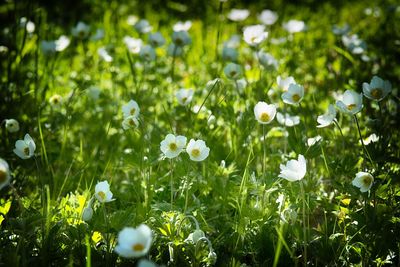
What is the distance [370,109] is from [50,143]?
1594 millimetres

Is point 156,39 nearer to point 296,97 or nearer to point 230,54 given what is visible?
point 230,54

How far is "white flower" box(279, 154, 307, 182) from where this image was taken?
1.46 meters

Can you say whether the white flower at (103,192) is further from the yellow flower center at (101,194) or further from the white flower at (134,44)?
the white flower at (134,44)

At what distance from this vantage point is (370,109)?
97.7 inches

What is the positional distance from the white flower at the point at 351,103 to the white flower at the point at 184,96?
741mm

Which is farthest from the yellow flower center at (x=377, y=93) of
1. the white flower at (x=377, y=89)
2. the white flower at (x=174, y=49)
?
the white flower at (x=174, y=49)

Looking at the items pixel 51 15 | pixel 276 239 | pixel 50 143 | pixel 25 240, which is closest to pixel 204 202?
pixel 276 239

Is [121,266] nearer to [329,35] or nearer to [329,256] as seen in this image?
[329,256]

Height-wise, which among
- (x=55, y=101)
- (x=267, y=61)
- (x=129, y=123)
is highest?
(x=129, y=123)

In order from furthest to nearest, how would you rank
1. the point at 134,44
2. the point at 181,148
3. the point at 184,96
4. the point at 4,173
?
the point at 134,44 < the point at 184,96 < the point at 181,148 < the point at 4,173

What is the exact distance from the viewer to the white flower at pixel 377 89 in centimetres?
179

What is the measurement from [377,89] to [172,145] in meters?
0.80

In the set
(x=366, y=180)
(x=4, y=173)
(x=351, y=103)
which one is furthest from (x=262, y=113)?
(x=4, y=173)

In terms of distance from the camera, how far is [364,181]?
5.04 ft
